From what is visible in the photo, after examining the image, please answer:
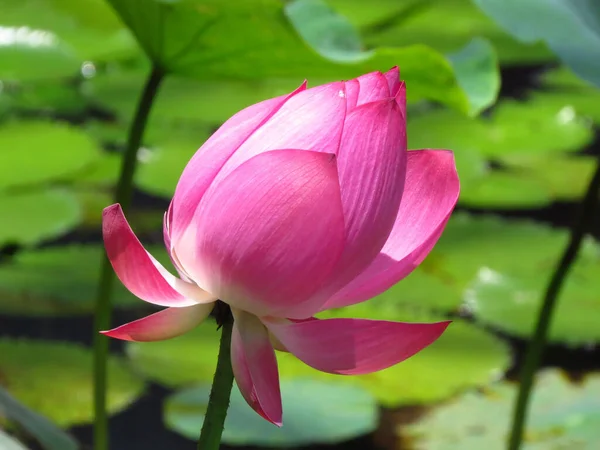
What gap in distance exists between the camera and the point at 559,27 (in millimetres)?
657

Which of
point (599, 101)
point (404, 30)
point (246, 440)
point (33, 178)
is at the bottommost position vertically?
point (246, 440)

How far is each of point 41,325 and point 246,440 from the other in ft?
1.12

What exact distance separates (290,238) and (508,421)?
74 cm

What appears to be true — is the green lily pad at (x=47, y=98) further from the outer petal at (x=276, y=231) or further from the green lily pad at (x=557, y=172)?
the outer petal at (x=276, y=231)

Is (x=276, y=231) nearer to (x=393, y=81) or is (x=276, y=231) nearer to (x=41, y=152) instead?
(x=393, y=81)

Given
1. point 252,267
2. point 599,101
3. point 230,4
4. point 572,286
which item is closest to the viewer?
point 252,267

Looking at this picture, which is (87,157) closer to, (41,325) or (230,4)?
(41,325)

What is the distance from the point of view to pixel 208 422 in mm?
300

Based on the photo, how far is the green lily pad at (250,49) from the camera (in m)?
0.59

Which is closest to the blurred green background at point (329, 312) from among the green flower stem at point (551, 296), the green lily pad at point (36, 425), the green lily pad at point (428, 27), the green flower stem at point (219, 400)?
the green lily pad at point (36, 425)

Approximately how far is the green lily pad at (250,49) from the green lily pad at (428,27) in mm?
1488

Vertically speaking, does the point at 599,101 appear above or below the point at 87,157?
above

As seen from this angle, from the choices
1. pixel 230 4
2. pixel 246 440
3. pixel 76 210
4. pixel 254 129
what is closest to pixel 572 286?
pixel 246 440

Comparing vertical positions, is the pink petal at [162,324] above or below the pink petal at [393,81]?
below
